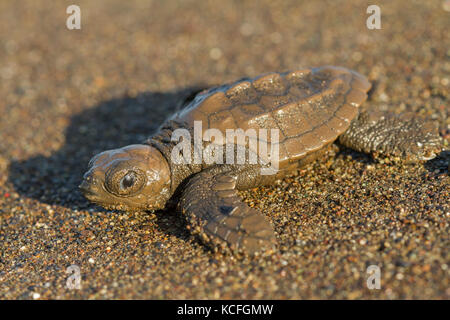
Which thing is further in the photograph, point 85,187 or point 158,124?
point 158,124

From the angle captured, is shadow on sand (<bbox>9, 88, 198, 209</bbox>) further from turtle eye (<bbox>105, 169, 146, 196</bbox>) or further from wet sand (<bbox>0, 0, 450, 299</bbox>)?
turtle eye (<bbox>105, 169, 146, 196</bbox>)

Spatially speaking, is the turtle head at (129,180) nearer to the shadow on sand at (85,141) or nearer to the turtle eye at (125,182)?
the turtle eye at (125,182)

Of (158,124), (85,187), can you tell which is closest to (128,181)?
(85,187)

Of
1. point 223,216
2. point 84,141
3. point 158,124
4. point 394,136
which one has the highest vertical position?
point 394,136

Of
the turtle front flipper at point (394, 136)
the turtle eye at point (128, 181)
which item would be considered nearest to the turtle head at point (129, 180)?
the turtle eye at point (128, 181)

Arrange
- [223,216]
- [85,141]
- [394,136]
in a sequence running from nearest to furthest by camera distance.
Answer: [223,216]
[394,136]
[85,141]

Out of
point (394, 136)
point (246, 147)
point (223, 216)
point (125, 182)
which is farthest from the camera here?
point (394, 136)

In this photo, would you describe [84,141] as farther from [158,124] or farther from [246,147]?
[246,147]

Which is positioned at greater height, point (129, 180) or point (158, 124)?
point (158, 124)
